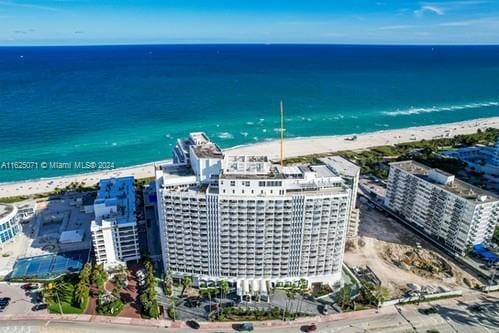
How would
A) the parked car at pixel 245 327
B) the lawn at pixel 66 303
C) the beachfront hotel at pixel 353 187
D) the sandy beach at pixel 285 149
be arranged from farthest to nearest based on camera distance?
1. the sandy beach at pixel 285 149
2. the beachfront hotel at pixel 353 187
3. the lawn at pixel 66 303
4. the parked car at pixel 245 327

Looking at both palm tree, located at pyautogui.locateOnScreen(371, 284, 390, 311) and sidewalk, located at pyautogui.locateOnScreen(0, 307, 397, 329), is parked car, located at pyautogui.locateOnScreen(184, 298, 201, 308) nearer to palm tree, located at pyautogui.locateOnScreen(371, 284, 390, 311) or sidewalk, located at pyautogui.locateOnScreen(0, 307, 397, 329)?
sidewalk, located at pyautogui.locateOnScreen(0, 307, 397, 329)

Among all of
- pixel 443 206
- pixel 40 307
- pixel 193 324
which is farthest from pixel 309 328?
pixel 40 307

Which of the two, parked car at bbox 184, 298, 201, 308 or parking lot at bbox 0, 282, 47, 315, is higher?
parked car at bbox 184, 298, 201, 308

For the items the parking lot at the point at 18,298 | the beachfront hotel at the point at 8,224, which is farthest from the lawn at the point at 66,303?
the beachfront hotel at the point at 8,224

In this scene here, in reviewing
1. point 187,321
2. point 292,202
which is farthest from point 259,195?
point 187,321

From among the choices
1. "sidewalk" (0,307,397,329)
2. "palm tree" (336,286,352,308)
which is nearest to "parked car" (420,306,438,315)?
"sidewalk" (0,307,397,329)

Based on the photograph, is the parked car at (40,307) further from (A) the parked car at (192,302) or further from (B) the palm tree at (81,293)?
(A) the parked car at (192,302)

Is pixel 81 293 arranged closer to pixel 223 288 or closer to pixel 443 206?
pixel 223 288
